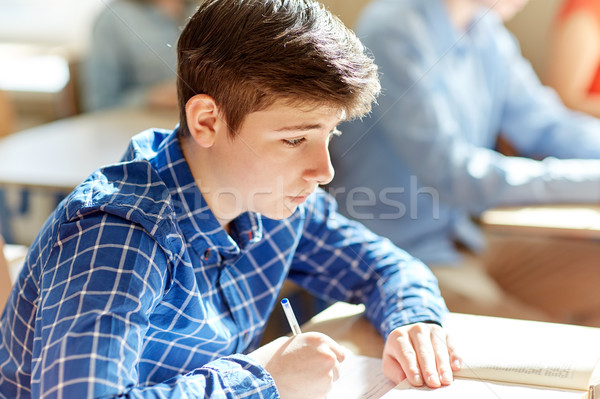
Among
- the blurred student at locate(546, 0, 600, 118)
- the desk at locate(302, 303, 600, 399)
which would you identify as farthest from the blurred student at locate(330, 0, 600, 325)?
the desk at locate(302, 303, 600, 399)

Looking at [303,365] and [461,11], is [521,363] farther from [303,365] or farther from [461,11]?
[461,11]

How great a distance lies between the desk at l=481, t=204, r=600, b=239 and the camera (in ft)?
4.69

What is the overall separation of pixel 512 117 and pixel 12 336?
1.62 meters

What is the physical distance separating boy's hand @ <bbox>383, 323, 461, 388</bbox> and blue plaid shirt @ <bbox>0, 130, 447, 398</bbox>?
0.11ft

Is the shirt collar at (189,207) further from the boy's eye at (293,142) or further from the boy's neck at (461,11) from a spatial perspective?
the boy's neck at (461,11)

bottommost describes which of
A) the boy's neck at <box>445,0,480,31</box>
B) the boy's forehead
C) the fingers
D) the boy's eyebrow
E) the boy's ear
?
the fingers

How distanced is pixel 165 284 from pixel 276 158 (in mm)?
196

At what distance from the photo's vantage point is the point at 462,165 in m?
1.60

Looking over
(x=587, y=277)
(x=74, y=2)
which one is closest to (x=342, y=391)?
(x=587, y=277)

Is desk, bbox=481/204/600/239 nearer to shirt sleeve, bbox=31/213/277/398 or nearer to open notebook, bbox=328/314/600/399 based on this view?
open notebook, bbox=328/314/600/399

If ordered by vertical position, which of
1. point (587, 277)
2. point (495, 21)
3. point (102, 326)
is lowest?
point (587, 277)

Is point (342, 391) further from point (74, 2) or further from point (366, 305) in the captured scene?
point (74, 2)

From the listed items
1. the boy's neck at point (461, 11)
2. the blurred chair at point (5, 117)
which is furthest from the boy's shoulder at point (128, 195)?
the blurred chair at point (5, 117)

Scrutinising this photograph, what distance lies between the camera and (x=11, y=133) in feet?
7.19
